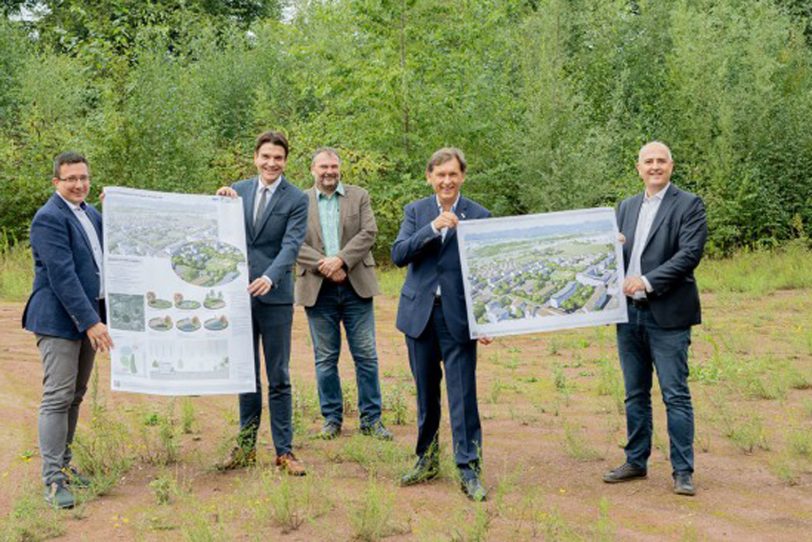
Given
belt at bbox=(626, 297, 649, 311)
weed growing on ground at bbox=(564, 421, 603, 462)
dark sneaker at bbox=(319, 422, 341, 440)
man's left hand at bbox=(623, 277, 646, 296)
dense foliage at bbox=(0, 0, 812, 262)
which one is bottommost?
weed growing on ground at bbox=(564, 421, 603, 462)

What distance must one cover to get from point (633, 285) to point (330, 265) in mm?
2437

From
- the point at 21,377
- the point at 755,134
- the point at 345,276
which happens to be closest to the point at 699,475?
the point at 345,276

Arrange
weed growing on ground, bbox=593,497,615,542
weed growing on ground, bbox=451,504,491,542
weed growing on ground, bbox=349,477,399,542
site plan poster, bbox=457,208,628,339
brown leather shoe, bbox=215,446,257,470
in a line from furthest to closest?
brown leather shoe, bbox=215,446,257,470
site plan poster, bbox=457,208,628,339
weed growing on ground, bbox=349,477,399,542
weed growing on ground, bbox=451,504,491,542
weed growing on ground, bbox=593,497,615,542

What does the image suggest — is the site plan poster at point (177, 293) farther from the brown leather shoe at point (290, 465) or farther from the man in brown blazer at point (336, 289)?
the man in brown blazer at point (336, 289)

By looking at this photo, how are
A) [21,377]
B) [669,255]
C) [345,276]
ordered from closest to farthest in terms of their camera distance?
1. [669,255]
2. [345,276]
3. [21,377]

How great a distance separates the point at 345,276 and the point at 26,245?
47.7ft

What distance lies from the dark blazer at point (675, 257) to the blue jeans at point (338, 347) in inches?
95.4

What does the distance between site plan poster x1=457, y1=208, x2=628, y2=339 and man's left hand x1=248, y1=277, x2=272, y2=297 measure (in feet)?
4.07

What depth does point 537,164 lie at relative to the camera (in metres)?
22.7

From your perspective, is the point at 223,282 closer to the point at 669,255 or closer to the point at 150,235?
the point at 150,235

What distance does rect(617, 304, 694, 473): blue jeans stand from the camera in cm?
580

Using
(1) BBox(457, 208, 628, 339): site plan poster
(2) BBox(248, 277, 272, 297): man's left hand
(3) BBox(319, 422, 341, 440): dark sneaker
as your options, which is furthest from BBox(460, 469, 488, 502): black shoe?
(3) BBox(319, 422, 341, 440): dark sneaker

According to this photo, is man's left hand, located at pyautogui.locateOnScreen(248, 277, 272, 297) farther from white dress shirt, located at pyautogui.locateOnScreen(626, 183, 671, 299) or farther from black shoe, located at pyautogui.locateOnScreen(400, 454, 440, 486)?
white dress shirt, located at pyautogui.locateOnScreen(626, 183, 671, 299)

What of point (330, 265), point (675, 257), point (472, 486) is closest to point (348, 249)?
point (330, 265)
